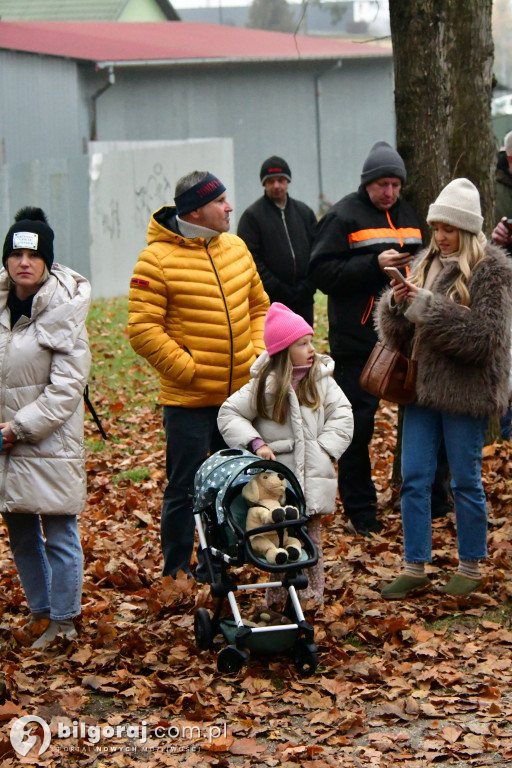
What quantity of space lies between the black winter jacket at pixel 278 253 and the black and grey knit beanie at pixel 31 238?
427 centimetres

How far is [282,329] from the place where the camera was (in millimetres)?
5883

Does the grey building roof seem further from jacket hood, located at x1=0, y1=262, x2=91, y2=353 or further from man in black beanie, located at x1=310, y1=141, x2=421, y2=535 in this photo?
jacket hood, located at x1=0, y1=262, x2=91, y2=353

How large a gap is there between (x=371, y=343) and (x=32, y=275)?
2673 mm

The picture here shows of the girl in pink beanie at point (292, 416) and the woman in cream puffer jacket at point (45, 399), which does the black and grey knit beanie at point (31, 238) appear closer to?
the woman in cream puffer jacket at point (45, 399)

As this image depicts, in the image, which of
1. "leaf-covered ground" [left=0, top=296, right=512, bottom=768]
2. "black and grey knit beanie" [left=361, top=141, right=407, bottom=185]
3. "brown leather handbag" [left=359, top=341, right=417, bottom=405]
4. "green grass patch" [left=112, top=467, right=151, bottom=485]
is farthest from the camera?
"green grass patch" [left=112, top=467, right=151, bottom=485]

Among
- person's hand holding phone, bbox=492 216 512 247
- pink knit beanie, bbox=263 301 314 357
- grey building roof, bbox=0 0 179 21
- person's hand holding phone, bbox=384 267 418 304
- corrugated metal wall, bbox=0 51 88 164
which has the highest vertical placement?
grey building roof, bbox=0 0 179 21

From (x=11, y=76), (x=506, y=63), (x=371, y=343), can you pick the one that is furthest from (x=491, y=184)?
(x=506, y=63)

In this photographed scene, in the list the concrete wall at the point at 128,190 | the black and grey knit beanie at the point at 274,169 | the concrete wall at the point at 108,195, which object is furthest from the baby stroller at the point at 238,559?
the concrete wall at the point at 128,190

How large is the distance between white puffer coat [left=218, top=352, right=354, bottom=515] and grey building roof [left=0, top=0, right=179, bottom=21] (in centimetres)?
4389

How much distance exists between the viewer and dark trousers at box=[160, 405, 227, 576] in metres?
6.58

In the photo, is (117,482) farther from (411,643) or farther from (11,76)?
(11,76)

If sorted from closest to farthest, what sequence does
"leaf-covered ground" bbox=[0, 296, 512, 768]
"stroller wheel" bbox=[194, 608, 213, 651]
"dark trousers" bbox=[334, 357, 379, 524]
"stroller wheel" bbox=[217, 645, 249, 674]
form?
"leaf-covered ground" bbox=[0, 296, 512, 768], "stroller wheel" bbox=[217, 645, 249, 674], "stroller wheel" bbox=[194, 608, 213, 651], "dark trousers" bbox=[334, 357, 379, 524]

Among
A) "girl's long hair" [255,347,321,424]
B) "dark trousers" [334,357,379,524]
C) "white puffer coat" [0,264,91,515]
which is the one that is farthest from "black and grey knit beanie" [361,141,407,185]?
"white puffer coat" [0,264,91,515]

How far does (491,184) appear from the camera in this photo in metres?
7.95
